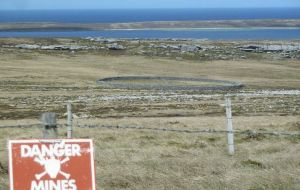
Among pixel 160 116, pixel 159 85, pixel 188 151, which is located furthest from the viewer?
pixel 159 85

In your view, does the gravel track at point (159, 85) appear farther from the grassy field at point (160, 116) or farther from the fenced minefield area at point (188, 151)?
the fenced minefield area at point (188, 151)

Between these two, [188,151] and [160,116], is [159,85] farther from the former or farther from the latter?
[188,151]

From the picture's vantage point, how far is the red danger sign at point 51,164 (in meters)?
7.27

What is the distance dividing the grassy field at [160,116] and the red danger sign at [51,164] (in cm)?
275

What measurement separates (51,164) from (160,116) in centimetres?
2256

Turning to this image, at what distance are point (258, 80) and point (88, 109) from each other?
83.0ft

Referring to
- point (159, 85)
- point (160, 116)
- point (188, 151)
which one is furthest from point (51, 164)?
point (159, 85)

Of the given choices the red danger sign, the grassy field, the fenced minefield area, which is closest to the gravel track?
the grassy field

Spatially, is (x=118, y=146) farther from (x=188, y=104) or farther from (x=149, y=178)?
(x=188, y=104)

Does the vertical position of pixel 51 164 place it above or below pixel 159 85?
above

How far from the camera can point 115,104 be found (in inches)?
1377

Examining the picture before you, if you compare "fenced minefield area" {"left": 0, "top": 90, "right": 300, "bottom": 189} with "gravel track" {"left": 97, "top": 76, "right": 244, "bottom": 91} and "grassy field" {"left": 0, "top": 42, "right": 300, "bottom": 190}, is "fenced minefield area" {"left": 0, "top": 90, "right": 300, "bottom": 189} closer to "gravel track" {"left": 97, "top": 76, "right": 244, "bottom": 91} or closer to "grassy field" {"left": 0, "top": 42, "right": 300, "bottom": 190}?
"grassy field" {"left": 0, "top": 42, "right": 300, "bottom": 190}

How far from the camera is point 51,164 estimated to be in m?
7.26

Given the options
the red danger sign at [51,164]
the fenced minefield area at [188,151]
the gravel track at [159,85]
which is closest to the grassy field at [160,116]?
the fenced minefield area at [188,151]
